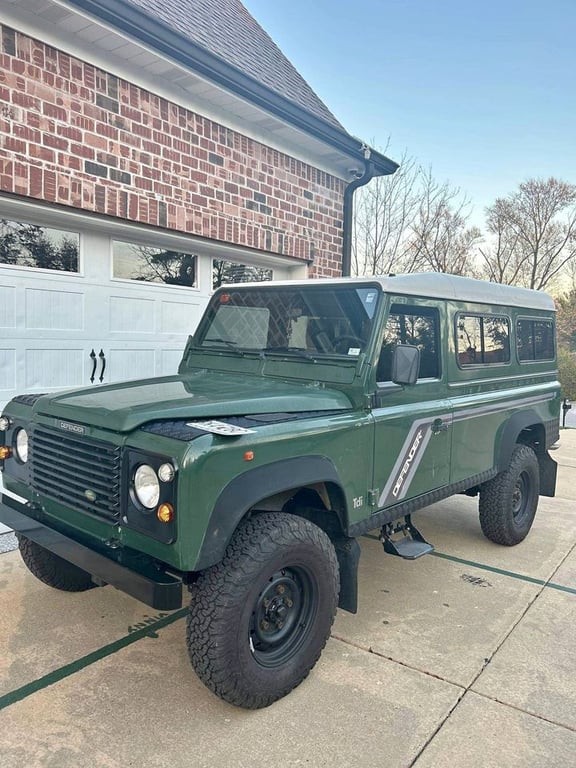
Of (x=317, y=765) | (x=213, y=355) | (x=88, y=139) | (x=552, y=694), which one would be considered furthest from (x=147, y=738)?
(x=88, y=139)

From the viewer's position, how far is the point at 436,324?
152 inches

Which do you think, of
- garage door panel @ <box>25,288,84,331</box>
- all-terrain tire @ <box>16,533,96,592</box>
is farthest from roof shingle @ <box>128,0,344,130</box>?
all-terrain tire @ <box>16,533,96,592</box>

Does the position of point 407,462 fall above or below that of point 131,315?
below

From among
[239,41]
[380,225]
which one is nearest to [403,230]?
[380,225]

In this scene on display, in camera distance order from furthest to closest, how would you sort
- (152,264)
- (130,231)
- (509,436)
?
(152,264) → (130,231) → (509,436)

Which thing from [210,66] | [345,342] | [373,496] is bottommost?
[373,496]

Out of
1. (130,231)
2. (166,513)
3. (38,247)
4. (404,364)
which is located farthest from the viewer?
(130,231)

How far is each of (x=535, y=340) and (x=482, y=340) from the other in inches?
42.9

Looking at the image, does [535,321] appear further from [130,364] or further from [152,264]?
[130,364]

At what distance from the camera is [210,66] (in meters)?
5.58

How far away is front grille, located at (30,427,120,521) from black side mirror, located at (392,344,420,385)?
150 cm

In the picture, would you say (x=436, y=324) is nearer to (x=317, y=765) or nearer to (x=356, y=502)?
(x=356, y=502)

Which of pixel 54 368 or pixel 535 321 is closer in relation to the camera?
pixel 535 321

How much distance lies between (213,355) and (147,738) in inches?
89.5
